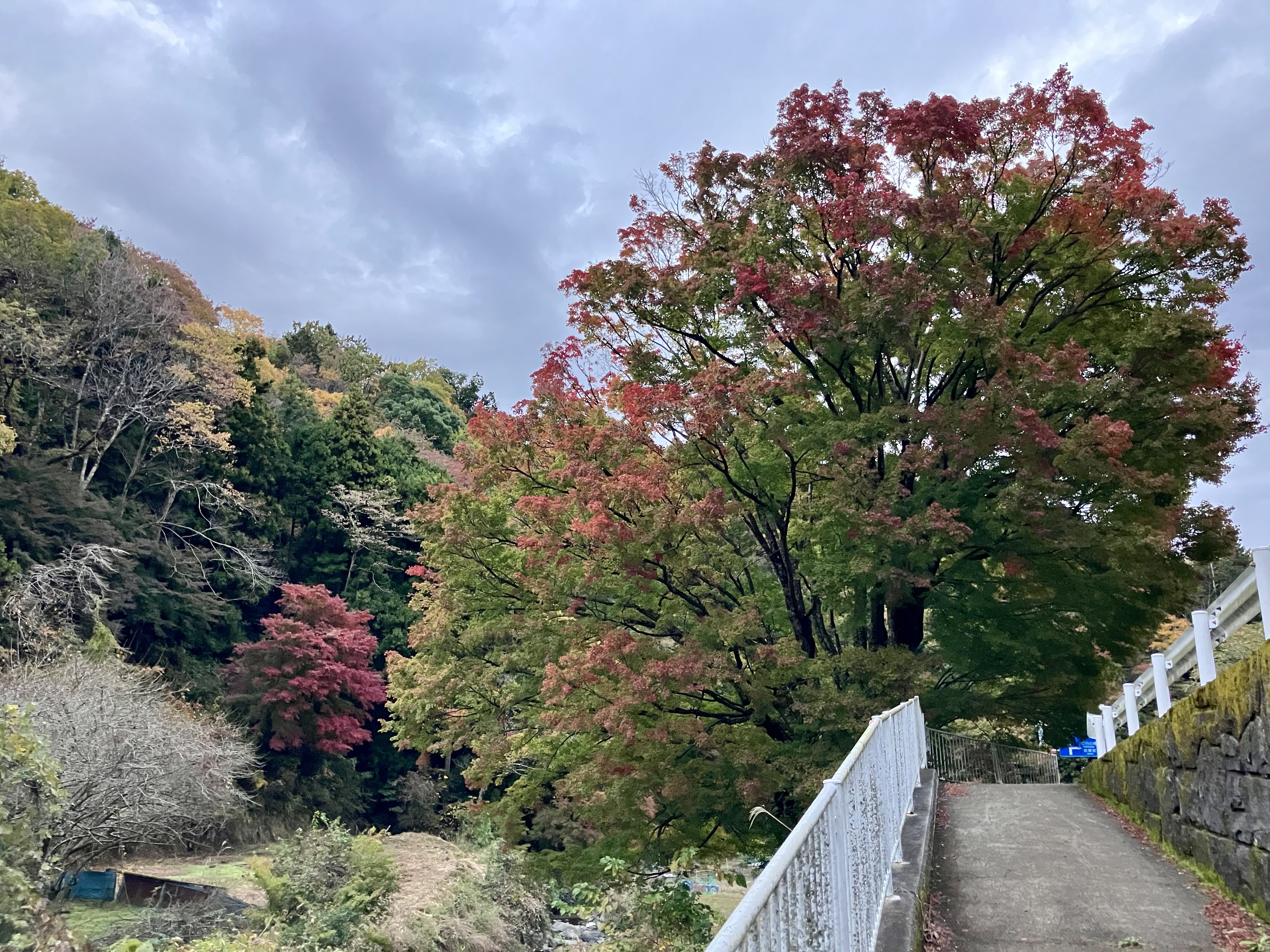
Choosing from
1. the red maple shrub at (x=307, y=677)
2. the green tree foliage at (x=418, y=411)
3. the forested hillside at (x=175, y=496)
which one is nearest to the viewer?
the forested hillside at (x=175, y=496)

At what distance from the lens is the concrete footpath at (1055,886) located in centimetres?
420

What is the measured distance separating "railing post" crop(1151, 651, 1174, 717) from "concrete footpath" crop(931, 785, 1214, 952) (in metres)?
1.16

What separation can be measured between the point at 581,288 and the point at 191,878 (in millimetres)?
16260

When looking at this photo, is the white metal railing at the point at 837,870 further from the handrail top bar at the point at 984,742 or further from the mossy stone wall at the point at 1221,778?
the handrail top bar at the point at 984,742

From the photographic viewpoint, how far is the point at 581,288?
9945 mm

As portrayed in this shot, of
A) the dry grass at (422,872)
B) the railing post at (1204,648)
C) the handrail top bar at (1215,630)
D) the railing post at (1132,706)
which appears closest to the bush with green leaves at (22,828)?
the dry grass at (422,872)

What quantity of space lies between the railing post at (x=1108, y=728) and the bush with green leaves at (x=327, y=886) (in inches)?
416

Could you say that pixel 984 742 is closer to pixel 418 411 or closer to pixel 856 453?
pixel 856 453

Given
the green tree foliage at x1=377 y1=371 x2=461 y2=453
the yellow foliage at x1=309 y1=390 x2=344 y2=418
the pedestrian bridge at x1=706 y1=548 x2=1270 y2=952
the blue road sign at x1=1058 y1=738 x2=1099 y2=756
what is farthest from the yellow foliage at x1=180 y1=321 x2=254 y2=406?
the blue road sign at x1=1058 y1=738 x2=1099 y2=756

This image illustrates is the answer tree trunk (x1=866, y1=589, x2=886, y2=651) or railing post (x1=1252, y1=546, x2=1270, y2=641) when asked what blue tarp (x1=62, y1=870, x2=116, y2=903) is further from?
railing post (x1=1252, y1=546, x2=1270, y2=641)

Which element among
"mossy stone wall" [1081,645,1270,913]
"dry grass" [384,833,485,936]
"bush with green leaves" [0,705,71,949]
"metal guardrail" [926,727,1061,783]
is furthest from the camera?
"dry grass" [384,833,485,936]

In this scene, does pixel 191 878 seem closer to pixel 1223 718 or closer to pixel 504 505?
pixel 504 505

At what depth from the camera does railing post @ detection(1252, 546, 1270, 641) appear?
15.1 feet

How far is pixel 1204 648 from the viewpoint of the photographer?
18.2 feet
